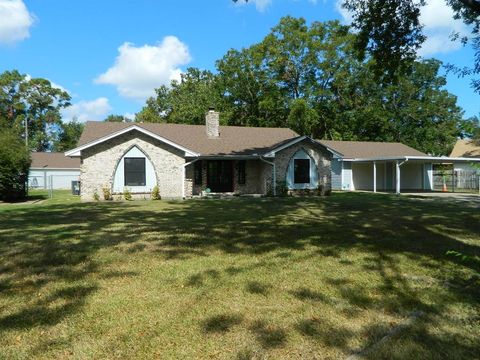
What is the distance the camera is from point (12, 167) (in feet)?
69.7

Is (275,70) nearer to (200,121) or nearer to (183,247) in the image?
(200,121)

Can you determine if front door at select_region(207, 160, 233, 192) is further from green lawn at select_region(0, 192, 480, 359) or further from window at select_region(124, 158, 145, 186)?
green lawn at select_region(0, 192, 480, 359)

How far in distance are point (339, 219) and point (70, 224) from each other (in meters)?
7.99

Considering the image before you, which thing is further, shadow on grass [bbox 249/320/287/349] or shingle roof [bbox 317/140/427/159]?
shingle roof [bbox 317/140/427/159]

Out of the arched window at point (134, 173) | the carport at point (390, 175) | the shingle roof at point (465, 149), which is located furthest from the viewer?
the shingle roof at point (465, 149)

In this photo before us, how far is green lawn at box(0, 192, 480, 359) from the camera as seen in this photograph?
3771 mm

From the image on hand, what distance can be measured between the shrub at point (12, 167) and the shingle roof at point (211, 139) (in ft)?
11.7

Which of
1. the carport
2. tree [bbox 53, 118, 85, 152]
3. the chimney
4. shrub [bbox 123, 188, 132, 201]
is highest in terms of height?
tree [bbox 53, 118, 85, 152]

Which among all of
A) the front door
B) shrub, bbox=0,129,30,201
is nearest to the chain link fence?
the front door

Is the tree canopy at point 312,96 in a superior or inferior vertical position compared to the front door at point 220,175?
superior

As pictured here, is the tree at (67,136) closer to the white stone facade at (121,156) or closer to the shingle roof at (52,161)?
the shingle roof at (52,161)

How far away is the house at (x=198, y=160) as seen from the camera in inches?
833

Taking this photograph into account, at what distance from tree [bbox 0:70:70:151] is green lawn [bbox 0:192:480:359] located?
5881 cm

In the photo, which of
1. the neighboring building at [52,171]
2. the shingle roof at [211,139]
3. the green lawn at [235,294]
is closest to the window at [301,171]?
the shingle roof at [211,139]
